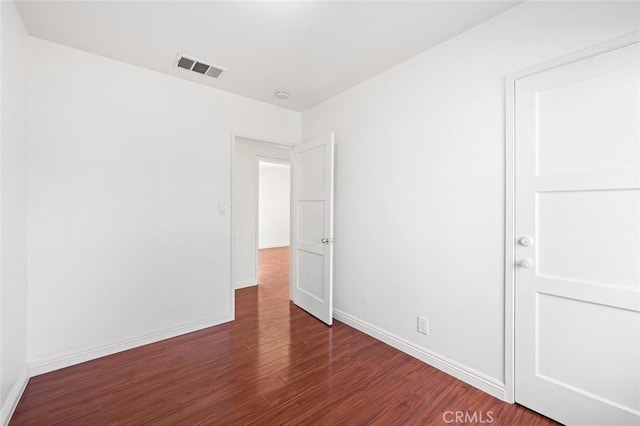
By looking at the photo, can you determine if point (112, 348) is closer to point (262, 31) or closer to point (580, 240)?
point (262, 31)

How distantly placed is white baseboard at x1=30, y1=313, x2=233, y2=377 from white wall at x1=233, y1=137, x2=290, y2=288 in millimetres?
Answer: 1481

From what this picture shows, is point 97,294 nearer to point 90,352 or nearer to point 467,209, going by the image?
point 90,352

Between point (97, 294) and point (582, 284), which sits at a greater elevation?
point (582, 284)

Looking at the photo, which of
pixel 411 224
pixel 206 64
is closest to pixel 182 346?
pixel 411 224

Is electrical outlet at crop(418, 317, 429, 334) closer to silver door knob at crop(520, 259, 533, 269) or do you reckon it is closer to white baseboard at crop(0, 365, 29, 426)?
silver door knob at crop(520, 259, 533, 269)

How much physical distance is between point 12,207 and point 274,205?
288 inches

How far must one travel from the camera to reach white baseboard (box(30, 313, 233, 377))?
2078mm

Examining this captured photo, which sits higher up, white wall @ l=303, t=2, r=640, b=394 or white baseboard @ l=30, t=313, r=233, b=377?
white wall @ l=303, t=2, r=640, b=394

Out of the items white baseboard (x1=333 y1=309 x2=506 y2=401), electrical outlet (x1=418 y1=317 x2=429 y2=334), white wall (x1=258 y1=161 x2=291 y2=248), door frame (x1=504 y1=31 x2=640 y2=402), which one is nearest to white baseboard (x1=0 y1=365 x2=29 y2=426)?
white baseboard (x1=333 y1=309 x2=506 y2=401)

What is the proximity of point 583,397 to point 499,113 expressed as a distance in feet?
5.71

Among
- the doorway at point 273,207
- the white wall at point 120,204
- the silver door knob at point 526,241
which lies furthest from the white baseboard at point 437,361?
the doorway at point 273,207

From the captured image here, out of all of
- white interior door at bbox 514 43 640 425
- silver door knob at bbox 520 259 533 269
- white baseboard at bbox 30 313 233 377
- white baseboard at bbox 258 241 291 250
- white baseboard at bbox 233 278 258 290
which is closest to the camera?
white interior door at bbox 514 43 640 425

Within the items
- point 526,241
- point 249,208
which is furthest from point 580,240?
point 249,208

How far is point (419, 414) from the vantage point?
1.65 m
